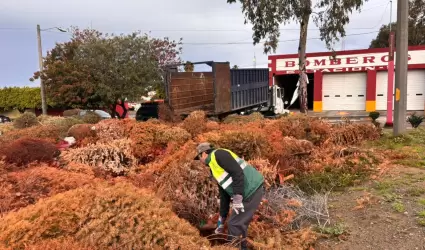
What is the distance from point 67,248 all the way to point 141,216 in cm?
80

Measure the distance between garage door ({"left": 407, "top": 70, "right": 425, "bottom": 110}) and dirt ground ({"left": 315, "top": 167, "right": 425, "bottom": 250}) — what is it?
25.4 meters

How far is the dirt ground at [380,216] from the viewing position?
4617 mm

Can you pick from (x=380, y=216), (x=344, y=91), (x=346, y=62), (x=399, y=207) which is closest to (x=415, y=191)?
(x=399, y=207)

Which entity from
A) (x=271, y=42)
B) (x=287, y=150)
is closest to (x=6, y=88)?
(x=271, y=42)

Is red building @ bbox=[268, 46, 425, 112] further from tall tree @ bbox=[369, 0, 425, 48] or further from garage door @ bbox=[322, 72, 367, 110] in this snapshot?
tall tree @ bbox=[369, 0, 425, 48]

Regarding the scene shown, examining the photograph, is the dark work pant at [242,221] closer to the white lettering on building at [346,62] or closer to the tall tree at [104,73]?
the tall tree at [104,73]

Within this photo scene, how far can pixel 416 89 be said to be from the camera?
95.0 ft

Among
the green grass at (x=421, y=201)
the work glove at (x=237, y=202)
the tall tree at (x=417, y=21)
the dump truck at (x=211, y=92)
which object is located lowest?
the green grass at (x=421, y=201)

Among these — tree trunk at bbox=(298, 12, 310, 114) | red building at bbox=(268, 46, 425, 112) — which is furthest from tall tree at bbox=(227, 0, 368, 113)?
red building at bbox=(268, 46, 425, 112)

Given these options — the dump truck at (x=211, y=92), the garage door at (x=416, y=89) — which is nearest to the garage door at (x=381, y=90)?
the garage door at (x=416, y=89)

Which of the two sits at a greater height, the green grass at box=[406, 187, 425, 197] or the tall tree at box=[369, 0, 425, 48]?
the tall tree at box=[369, 0, 425, 48]

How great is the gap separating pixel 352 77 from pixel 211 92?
62.6 ft

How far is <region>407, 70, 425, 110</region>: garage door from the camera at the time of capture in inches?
1129

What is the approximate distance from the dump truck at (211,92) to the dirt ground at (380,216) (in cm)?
780
